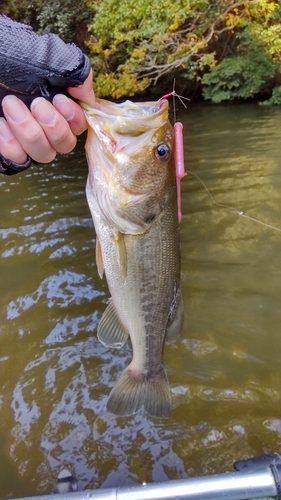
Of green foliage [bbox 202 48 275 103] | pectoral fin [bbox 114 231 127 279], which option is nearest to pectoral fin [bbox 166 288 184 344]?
pectoral fin [bbox 114 231 127 279]

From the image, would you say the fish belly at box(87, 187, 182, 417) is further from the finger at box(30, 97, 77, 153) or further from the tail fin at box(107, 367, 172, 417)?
the finger at box(30, 97, 77, 153)

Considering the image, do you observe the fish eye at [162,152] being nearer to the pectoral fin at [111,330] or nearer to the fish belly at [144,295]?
the fish belly at [144,295]

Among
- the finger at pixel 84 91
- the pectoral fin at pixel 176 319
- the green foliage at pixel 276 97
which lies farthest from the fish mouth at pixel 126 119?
the green foliage at pixel 276 97

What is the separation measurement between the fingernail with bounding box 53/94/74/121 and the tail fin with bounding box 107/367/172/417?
1459mm

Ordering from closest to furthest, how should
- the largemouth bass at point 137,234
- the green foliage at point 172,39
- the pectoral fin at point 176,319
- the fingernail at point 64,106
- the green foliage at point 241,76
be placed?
the fingernail at point 64,106
the largemouth bass at point 137,234
the pectoral fin at point 176,319
the green foliage at point 172,39
the green foliage at point 241,76

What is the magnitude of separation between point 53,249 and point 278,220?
3.05m

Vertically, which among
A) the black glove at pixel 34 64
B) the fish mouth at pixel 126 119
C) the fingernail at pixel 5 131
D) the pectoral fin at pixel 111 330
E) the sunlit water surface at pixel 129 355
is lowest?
the sunlit water surface at pixel 129 355

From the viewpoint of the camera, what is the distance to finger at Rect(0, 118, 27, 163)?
1.56m

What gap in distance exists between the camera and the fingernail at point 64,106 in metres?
1.57

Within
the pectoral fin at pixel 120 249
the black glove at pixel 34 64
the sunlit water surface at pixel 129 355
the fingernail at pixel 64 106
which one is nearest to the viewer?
the black glove at pixel 34 64

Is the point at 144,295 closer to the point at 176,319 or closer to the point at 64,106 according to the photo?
the point at 176,319

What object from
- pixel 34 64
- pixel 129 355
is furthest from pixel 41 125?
pixel 129 355

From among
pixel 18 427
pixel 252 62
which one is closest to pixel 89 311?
pixel 18 427

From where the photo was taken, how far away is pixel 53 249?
5.77m
